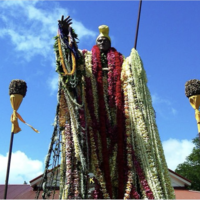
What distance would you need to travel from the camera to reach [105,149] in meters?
6.81

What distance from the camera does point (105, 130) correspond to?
23.2 feet

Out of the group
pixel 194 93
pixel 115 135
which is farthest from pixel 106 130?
pixel 194 93

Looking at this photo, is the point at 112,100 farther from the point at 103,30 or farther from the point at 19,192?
the point at 19,192

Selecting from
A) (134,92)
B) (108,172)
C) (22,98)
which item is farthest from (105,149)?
(22,98)

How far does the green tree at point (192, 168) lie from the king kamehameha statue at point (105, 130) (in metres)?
21.2

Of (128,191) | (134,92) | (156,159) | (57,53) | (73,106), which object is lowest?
(128,191)

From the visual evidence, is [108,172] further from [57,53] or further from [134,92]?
[57,53]

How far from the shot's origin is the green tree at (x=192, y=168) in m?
26.9

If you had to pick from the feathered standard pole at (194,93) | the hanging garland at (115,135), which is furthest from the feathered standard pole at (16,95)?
the feathered standard pole at (194,93)

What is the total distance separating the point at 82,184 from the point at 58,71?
2477 mm

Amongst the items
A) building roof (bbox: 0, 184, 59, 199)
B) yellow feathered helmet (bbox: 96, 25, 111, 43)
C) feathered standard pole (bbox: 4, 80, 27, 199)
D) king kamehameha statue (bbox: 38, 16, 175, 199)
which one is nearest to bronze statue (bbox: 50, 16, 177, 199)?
king kamehameha statue (bbox: 38, 16, 175, 199)

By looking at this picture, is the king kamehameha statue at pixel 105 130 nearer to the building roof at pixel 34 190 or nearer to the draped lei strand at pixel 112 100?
the draped lei strand at pixel 112 100

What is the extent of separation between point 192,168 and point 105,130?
2340cm

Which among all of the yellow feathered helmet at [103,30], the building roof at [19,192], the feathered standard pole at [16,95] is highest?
the yellow feathered helmet at [103,30]
